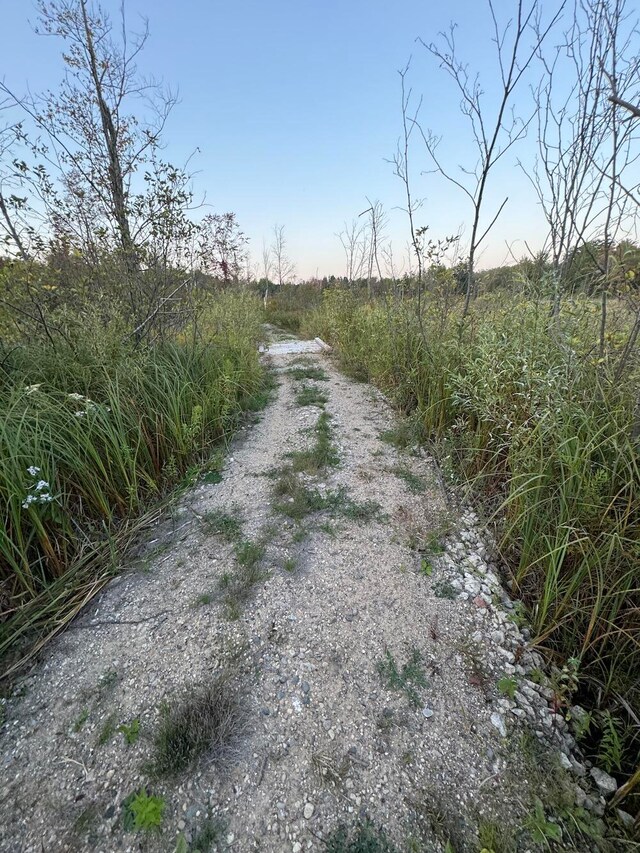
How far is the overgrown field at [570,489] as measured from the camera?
1.23 m

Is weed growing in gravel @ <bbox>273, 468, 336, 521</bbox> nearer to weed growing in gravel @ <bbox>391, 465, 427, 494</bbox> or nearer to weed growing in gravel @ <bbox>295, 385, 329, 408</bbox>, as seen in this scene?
weed growing in gravel @ <bbox>391, 465, 427, 494</bbox>

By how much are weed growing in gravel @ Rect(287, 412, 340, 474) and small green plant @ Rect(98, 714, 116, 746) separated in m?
1.74

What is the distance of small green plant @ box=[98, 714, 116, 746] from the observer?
3.63 feet

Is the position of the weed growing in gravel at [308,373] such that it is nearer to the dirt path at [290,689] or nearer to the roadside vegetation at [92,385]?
the roadside vegetation at [92,385]

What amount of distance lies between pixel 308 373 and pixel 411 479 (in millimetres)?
3240

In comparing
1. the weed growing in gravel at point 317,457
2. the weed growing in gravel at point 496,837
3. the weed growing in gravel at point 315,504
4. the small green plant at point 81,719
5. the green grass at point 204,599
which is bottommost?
the weed growing in gravel at point 496,837

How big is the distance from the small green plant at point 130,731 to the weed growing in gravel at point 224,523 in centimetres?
91

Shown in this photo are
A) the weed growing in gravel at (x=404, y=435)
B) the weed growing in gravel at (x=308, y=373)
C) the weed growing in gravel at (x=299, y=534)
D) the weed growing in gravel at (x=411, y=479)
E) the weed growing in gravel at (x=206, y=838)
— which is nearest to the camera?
the weed growing in gravel at (x=206, y=838)

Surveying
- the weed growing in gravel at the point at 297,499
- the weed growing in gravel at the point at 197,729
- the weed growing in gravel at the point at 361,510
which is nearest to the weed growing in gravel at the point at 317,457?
the weed growing in gravel at the point at 297,499

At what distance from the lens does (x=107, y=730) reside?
1.13m

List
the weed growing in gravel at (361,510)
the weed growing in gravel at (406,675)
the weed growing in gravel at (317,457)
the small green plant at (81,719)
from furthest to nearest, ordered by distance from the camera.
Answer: the weed growing in gravel at (317,457) < the weed growing in gravel at (361,510) < the weed growing in gravel at (406,675) < the small green plant at (81,719)

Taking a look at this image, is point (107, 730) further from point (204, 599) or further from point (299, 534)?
point (299, 534)

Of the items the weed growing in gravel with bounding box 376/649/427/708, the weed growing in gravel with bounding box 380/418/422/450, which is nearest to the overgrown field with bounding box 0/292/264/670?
the weed growing in gravel with bounding box 376/649/427/708

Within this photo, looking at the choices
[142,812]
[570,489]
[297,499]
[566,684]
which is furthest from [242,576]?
[570,489]
